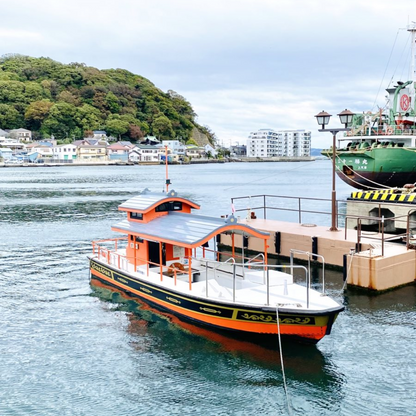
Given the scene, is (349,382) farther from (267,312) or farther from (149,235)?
(149,235)

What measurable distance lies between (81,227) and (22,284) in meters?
17.0

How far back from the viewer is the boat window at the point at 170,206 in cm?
1861

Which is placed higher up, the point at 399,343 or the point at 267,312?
the point at 267,312

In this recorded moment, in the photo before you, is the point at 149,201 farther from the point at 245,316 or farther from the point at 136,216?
the point at 245,316

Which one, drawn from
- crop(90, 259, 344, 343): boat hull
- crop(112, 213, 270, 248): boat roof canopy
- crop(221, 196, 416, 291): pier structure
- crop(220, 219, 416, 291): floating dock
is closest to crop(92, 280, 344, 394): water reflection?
crop(90, 259, 344, 343): boat hull

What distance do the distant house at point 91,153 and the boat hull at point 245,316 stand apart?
178 m

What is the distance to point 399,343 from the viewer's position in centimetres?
1441

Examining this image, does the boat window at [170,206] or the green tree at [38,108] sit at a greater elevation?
the green tree at [38,108]

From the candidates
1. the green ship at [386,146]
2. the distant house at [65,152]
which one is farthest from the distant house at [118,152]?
the green ship at [386,146]

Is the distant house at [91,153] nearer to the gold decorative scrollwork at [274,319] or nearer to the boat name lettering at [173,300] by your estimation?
the boat name lettering at [173,300]

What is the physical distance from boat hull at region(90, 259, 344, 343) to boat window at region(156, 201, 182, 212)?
287 centimetres

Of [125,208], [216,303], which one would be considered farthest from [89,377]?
[125,208]

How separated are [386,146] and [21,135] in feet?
563

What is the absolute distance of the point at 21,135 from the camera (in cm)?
19725
